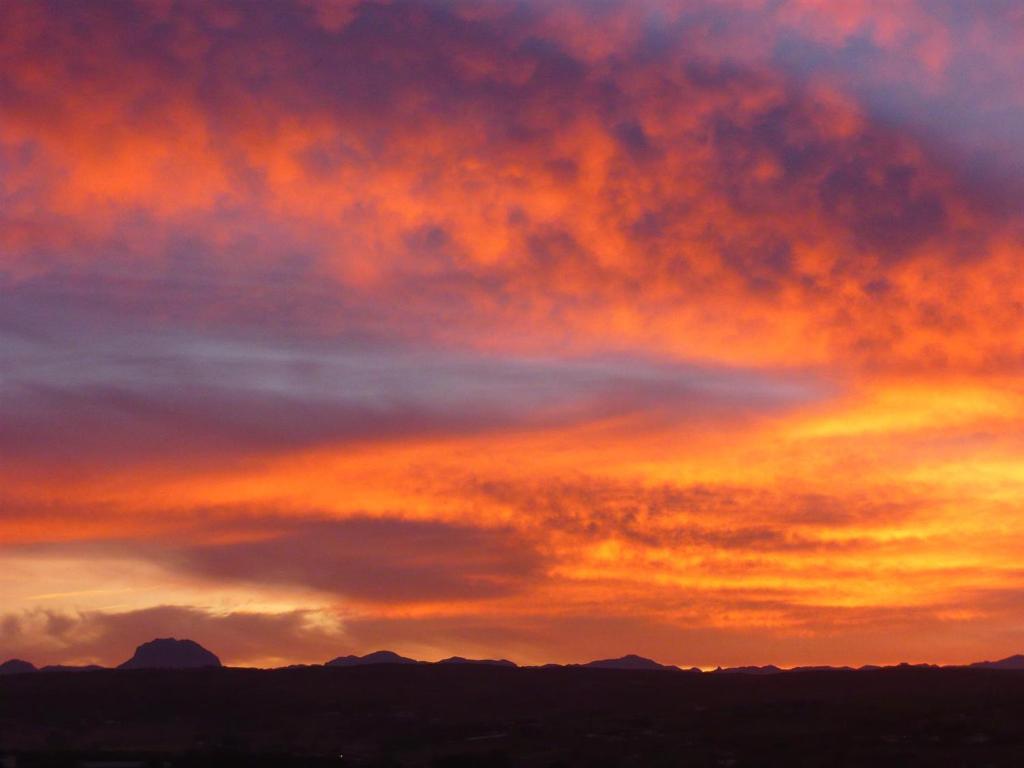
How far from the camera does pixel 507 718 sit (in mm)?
57250

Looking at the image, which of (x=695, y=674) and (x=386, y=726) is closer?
(x=386, y=726)

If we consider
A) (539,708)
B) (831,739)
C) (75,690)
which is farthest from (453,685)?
(831,739)

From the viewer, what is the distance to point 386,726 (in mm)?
55062

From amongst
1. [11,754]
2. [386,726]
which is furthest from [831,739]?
[11,754]

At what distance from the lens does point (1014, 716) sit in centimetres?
5028

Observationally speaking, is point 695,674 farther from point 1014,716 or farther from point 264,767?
point 264,767

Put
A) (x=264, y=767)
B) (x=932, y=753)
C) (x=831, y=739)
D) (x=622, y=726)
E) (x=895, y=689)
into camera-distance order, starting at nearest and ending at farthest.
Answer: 1. (x=264, y=767)
2. (x=932, y=753)
3. (x=831, y=739)
4. (x=622, y=726)
5. (x=895, y=689)

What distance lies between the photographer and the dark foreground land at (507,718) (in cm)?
4525

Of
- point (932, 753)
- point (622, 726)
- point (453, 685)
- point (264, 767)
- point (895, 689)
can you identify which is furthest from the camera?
point (453, 685)

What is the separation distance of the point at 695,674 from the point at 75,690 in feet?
110

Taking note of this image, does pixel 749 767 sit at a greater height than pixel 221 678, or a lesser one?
lesser

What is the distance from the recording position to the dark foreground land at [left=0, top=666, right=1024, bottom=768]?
45.2 metres

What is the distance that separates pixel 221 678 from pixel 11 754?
24.8 m

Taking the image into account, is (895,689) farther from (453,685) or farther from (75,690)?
(75,690)
